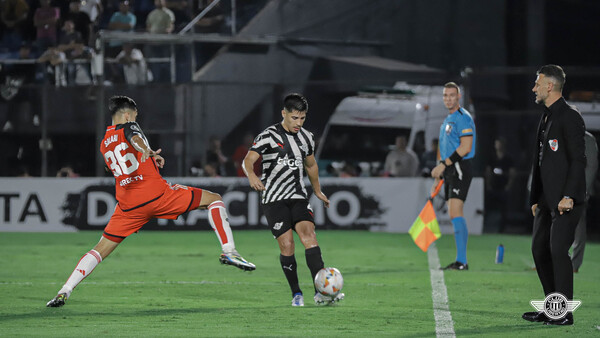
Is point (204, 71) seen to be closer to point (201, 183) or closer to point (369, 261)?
point (201, 183)

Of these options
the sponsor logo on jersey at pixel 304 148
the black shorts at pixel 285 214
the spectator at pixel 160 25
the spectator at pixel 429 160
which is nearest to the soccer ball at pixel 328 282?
the black shorts at pixel 285 214

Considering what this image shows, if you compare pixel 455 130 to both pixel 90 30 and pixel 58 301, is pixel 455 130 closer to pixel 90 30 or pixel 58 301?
pixel 58 301

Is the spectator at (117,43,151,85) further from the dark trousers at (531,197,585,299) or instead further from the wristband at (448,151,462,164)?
the dark trousers at (531,197,585,299)

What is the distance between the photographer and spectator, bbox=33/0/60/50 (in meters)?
22.8

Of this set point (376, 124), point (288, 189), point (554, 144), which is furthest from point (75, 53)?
point (554, 144)

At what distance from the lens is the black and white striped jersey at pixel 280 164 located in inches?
348

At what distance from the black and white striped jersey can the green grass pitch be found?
98cm

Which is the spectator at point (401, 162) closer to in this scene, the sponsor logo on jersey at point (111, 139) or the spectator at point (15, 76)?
the spectator at point (15, 76)

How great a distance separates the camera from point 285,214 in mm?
8812

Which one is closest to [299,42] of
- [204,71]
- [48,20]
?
[204,71]

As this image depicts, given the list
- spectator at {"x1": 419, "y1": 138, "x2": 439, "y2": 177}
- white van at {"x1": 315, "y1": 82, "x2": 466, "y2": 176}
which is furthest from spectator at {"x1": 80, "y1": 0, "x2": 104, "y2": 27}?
spectator at {"x1": 419, "y1": 138, "x2": 439, "y2": 177}

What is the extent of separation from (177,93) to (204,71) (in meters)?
1.62

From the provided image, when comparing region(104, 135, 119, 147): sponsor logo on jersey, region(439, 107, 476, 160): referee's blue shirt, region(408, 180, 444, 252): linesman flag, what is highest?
region(104, 135, 119, 147): sponsor logo on jersey

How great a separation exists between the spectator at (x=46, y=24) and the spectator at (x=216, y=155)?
17.2ft
